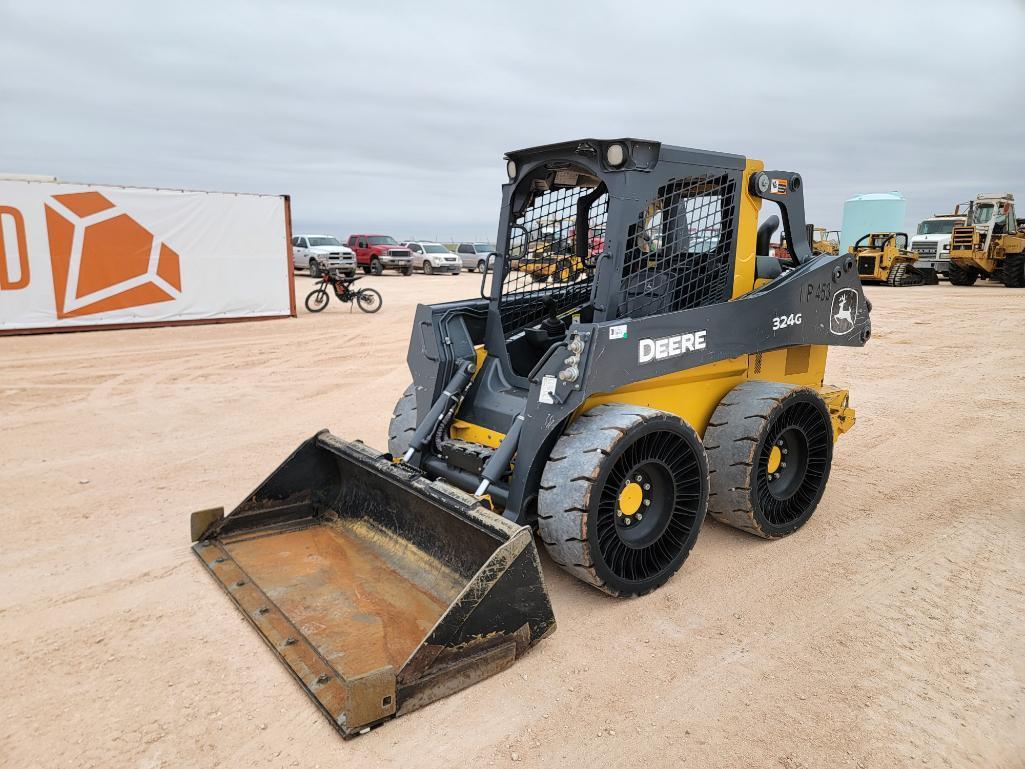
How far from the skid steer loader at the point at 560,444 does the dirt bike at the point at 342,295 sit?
1278 centimetres

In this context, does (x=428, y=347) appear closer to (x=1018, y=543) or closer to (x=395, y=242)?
(x=1018, y=543)

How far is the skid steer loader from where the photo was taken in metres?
3.04

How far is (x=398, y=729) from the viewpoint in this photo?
8.73ft

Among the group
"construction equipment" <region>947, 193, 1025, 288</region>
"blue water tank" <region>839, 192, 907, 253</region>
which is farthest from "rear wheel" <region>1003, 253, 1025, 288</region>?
"blue water tank" <region>839, 192, 907, 253</region>

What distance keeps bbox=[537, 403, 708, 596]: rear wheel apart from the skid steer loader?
0.01 metres

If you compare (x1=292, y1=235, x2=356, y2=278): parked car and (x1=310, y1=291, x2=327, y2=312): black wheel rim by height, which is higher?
(x1=292, y1=235, x2=356, y2=278): parked car

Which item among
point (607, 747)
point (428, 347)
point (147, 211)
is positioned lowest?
point (607, 747)

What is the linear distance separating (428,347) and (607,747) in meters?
2.56

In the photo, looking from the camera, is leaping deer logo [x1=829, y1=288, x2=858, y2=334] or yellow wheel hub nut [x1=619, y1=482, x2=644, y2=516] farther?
leaping deer logo [x1=829, y1=288, x2=858, y2=334]

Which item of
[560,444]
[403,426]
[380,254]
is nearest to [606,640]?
[560,444]

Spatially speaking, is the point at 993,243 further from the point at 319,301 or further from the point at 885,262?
the point at 319,301

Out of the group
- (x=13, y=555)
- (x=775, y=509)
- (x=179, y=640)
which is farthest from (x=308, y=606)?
(x=775, y=509)

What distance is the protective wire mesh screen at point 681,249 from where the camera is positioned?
391 centimetres

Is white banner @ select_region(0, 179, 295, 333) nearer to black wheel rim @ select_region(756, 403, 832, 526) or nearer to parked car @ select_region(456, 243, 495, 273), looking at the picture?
black wheel rim @ select_region(756, 403, 832, 526)
